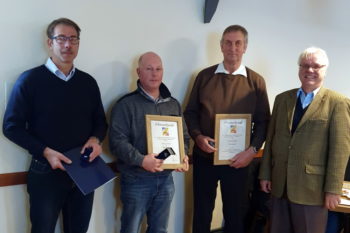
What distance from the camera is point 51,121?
1669 mm

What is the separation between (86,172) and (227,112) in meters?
0.95

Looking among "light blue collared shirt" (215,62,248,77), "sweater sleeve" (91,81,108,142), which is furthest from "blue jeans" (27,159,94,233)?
"light blue collared shirt" (215,62,248,77)

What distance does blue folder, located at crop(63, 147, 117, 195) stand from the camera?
1656 millimetres

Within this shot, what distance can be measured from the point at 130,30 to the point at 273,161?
123 cm

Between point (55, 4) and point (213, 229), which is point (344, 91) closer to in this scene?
point (213, 229)

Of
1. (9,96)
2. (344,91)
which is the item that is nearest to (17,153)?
(9,96)

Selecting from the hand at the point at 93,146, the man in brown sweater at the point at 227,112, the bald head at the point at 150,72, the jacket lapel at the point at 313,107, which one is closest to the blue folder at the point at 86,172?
the hand at the point at 93,146

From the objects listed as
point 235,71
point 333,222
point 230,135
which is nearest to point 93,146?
point 230,135

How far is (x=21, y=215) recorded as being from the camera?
1904 mm

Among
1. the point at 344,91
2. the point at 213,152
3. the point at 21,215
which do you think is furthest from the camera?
the point at 344,91

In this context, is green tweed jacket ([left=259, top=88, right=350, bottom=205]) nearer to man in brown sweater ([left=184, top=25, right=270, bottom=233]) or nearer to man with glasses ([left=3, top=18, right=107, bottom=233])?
man in brown sweater ([left=184, top=25, right=270, bottom=233])

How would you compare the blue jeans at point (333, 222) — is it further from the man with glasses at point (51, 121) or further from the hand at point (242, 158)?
the man with glasses at point (51, 121)

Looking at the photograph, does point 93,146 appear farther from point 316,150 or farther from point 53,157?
point 316,150

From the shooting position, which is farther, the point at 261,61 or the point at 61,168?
the point at 261,61
